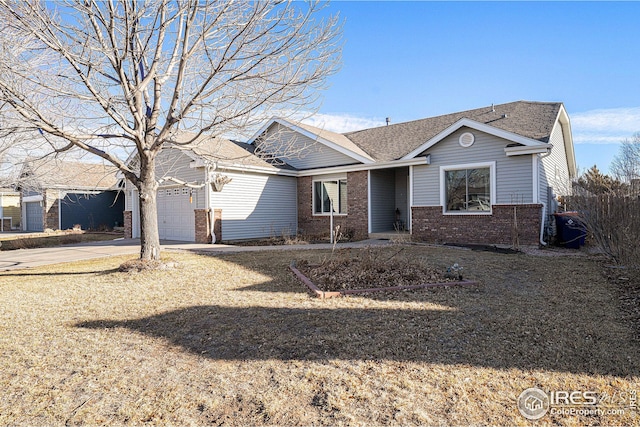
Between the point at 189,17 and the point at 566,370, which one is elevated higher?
the point at 189,17

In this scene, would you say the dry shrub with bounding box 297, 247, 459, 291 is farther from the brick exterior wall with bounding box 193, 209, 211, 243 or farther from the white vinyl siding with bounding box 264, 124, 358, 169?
the white vinyl siding with bounding box 264, 124, 358, 169

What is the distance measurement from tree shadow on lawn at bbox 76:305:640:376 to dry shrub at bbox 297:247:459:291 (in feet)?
4.24

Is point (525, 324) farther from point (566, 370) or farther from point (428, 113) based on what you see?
point (428, 113)

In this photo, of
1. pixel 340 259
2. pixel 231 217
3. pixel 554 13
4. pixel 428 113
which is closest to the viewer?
pixel 340 259

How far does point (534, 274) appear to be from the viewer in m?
7.46

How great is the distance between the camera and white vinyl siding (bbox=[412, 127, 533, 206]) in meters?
11.8

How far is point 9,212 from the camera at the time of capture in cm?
3111

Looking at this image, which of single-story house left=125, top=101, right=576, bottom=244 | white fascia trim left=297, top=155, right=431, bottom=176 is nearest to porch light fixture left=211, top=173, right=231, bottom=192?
single-story house left=125, top=101, right=576, bottom=244

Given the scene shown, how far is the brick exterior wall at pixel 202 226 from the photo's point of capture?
1425cm

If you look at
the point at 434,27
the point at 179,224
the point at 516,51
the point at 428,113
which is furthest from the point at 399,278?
the point at 428,113

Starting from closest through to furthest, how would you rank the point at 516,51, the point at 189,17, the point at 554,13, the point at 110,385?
1. the point at 110,385
2. the point at 189,17
3. the point at 554,13
4. the point at 516,51

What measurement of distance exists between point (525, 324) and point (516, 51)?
9.17 m

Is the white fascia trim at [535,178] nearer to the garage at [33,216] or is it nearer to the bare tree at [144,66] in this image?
the bare tree at [144,66]

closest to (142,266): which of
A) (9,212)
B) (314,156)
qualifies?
(314,156)
